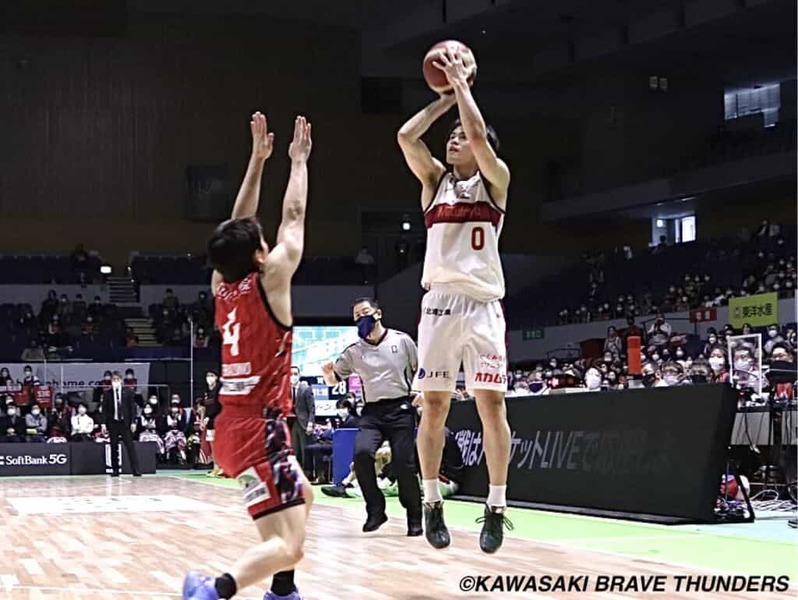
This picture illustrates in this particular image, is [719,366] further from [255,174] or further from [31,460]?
[31,460]

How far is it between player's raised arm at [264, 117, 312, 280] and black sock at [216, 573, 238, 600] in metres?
1.18

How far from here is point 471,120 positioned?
6270mm

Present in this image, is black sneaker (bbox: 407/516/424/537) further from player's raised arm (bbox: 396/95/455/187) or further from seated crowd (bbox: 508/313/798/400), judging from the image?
player's raised arm (bbox: 396/95/455/187)

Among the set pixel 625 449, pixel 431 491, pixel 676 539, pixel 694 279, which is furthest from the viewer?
pixel 694 279

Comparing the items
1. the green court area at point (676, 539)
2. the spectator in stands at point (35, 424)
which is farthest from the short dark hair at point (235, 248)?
the spectator in stands at point (35, 424)

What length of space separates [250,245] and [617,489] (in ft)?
21.7

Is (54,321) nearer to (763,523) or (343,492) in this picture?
(343,492)

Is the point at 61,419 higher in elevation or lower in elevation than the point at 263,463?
lower

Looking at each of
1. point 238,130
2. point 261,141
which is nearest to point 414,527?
point 261,141

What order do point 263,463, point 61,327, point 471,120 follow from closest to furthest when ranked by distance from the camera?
point 263,463, point 471,120, point 61,327

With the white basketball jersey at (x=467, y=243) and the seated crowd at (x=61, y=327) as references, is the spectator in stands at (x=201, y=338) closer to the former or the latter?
the seated crowd at (x=61, y=327)

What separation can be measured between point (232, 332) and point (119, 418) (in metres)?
17.6

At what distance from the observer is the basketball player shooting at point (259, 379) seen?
4.81 meters

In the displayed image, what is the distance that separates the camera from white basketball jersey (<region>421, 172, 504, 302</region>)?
6566 millimetres
